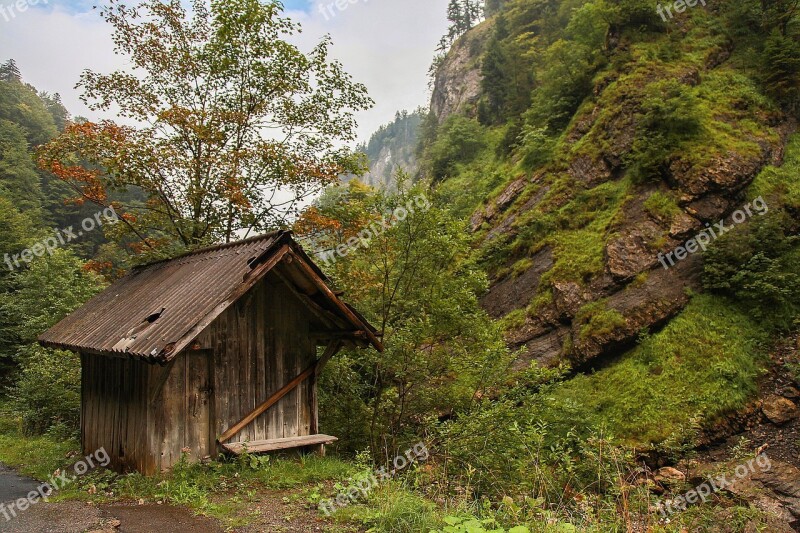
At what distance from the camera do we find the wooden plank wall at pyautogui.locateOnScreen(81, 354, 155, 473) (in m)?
7.51

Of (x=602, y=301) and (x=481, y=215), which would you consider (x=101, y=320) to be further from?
(x=481, y=215)

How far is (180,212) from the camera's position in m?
14.6

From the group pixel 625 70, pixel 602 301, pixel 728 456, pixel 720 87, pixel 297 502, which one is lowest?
pixel 728 456

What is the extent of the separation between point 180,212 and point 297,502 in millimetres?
11162

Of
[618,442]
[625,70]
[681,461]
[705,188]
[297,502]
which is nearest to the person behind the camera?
[297,502]

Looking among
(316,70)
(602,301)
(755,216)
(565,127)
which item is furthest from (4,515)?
(565,127)

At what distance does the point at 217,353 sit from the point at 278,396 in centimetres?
133

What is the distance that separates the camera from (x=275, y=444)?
790 cm

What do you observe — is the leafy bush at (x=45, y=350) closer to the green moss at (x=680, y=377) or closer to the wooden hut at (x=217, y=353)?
the wooden hut at (x=217, y=353)

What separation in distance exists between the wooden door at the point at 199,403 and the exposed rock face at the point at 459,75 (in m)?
43.5

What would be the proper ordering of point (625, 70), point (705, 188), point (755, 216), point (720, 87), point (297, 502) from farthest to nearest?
1. point (625, 70)
2. point (720, 87)
3. point (705, 188)
4. point (755, 216)
5. point (297, 502)

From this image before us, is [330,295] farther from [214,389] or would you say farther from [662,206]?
[662,206]

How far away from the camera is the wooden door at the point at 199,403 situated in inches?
294

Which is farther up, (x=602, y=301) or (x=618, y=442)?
(x=602, y=301)
